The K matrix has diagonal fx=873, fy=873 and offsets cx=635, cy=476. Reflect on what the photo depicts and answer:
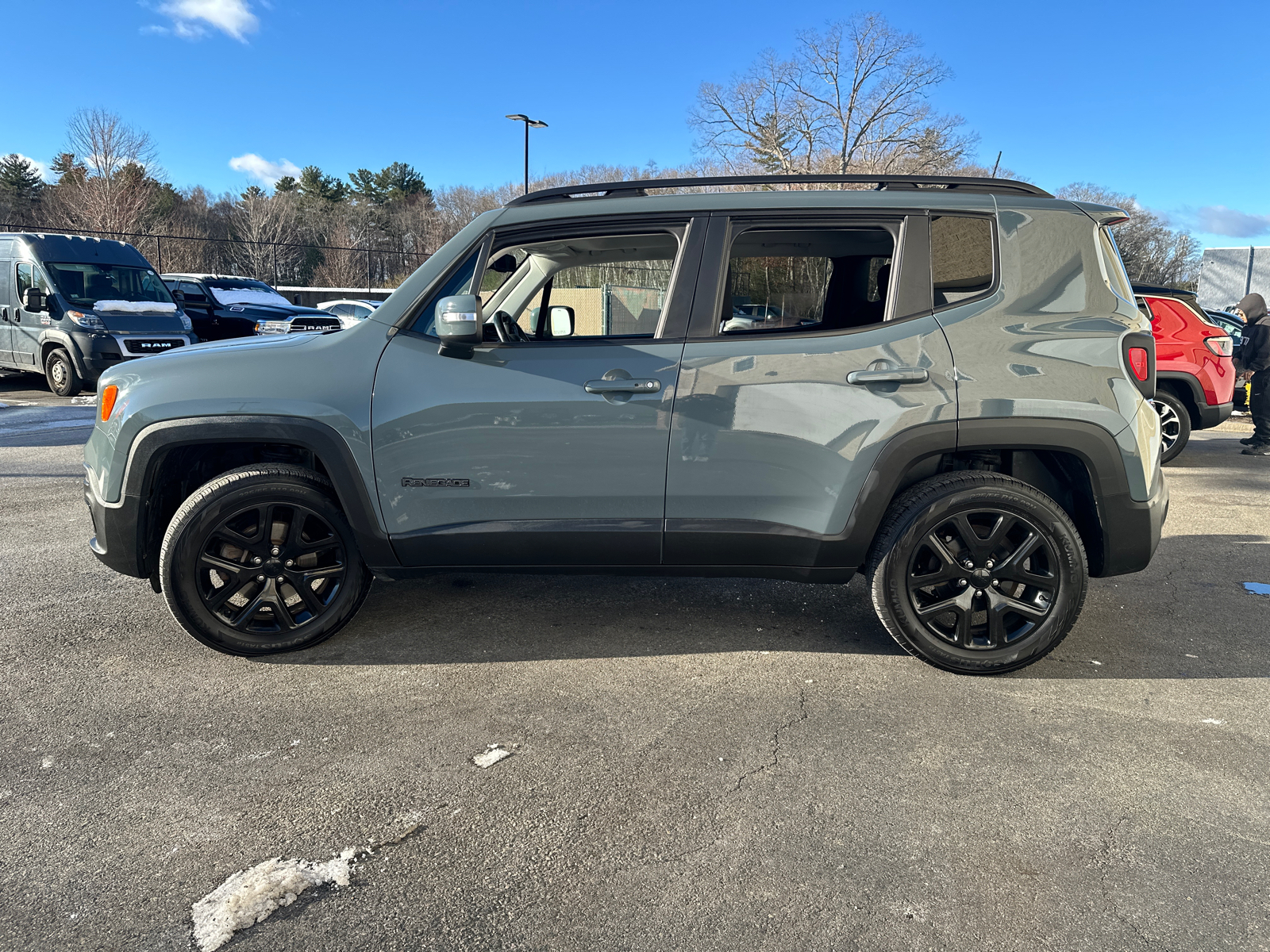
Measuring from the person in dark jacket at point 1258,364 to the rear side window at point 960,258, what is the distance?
8.16 metres

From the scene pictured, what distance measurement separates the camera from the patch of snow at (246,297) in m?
22.1

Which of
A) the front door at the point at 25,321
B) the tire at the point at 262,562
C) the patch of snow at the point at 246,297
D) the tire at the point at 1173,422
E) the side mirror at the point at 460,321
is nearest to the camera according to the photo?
the side mirror at the point at 460,321

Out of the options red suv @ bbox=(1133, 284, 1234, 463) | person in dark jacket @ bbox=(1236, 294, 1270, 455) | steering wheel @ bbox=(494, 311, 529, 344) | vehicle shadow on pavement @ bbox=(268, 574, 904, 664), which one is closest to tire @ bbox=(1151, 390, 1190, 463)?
red suv @ bbox=(1133, 284, 1234, 463)

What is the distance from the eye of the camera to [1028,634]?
134 inches

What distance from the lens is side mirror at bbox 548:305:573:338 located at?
11.9ft

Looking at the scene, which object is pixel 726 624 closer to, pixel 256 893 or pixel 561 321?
pixel 561 321

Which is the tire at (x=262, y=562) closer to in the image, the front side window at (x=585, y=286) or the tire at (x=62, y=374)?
the front side window at (x=585, y=286)

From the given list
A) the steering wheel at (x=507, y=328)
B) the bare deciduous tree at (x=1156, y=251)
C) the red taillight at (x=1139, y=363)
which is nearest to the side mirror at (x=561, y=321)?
the steering wheel at (x=507, y=328)

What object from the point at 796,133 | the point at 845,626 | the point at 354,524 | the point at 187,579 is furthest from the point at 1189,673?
the point at 796,133

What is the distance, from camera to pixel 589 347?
3.35 meters

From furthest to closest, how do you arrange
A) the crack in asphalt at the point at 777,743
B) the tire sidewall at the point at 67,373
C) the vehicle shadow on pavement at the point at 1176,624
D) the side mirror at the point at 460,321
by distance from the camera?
the tire sidewall at the point at 67,373, the vehicle shadow on pavement at the point at 1176,624, the side mirror at the point at 460,321, the crack in asphalt at the point at 777,743

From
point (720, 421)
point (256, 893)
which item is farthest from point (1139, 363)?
point (256, 893)

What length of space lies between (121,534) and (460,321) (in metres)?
1.63

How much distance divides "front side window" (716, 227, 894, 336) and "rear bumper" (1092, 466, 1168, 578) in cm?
116
